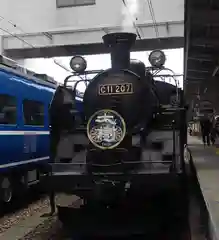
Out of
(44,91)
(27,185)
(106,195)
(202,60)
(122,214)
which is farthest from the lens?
(202,60)

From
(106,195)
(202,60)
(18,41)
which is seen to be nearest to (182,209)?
(106,195)

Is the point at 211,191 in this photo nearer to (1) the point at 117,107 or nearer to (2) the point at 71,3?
(1) the point at 117,107

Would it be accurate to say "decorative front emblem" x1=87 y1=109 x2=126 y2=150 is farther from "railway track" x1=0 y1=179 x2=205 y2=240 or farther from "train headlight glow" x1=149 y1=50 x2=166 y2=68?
"train headlight glow" x1=149 y1=50 x2=166 y2=68

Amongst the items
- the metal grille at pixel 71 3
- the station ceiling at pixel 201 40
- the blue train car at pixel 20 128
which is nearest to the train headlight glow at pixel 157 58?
the blue train car at pixel 20 128

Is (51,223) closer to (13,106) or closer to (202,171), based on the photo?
(13,106)

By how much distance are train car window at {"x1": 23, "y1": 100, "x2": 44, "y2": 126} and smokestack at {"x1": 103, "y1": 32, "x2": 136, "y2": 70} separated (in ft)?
11.0

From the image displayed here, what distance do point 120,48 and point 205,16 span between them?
6.76m

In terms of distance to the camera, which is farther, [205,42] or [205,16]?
[205,42]

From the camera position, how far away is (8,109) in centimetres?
848

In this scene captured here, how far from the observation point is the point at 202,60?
64.3ft

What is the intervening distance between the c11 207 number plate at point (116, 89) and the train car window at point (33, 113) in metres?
3.30

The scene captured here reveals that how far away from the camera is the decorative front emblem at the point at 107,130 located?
606cm

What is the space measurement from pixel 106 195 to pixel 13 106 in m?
3.75

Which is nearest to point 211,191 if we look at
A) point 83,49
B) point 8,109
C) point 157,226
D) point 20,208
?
point 157,226
